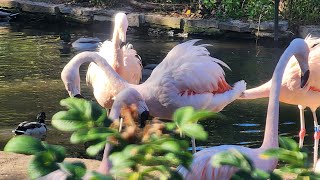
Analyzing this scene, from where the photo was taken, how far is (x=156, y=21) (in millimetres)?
15297

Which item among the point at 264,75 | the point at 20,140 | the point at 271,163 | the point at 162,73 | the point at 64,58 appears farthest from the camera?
the point at 64,58

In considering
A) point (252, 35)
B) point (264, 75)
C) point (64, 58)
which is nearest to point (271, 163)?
point (264, 75)

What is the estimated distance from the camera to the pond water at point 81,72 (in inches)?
276

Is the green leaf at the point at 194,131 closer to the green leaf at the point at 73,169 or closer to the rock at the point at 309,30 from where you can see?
the green leaf at the point at 73,169

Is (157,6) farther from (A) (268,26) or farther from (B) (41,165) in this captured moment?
(B) (41,165)

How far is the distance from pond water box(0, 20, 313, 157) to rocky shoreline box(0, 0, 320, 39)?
247mm

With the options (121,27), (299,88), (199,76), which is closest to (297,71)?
(299,88)

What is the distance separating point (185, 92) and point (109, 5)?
1180 cm

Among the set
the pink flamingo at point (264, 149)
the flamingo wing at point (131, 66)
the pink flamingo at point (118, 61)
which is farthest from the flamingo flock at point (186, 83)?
the pink flamingo at point (264, 149)

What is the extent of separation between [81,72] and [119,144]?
9.40 metres

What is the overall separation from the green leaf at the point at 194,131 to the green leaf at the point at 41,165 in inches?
9.7

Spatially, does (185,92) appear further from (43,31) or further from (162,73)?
(43,31)

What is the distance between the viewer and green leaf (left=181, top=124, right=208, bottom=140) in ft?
3.99

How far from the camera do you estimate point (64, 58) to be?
1198 centimetres
